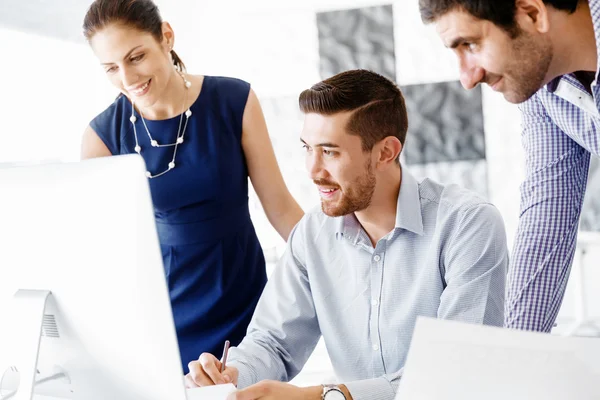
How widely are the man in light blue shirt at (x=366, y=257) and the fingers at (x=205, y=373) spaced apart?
0.06 meters

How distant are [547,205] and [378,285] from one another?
45 cm

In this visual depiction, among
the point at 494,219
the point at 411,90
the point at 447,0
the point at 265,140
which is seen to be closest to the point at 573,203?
the point at 494,219

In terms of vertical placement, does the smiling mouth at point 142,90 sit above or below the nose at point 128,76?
below

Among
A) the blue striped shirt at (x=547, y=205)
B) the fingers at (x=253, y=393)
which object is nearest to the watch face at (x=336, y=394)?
the fingers at (x=253, y=393)

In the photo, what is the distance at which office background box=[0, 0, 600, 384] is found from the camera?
3.55 meters

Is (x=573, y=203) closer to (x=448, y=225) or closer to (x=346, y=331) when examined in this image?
(x=448, y=225)

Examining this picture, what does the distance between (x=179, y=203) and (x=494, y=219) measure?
84 cm

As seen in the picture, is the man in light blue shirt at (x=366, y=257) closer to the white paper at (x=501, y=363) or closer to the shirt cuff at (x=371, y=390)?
the shirt cuff at (x=371, y=390)

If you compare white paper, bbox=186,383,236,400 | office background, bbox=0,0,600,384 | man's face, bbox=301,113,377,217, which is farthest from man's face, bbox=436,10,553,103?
office background, bbox=0,0,600,384

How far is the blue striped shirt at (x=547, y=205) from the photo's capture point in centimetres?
146

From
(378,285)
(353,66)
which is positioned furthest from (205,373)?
(353,66)

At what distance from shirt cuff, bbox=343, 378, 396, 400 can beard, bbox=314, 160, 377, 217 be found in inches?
17.9

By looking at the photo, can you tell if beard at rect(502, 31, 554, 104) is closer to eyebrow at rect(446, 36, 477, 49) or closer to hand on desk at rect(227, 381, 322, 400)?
eyebrow at rect(446, 36, 477, 49)

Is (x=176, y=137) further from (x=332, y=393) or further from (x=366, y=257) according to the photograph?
(x=332, y=393)
